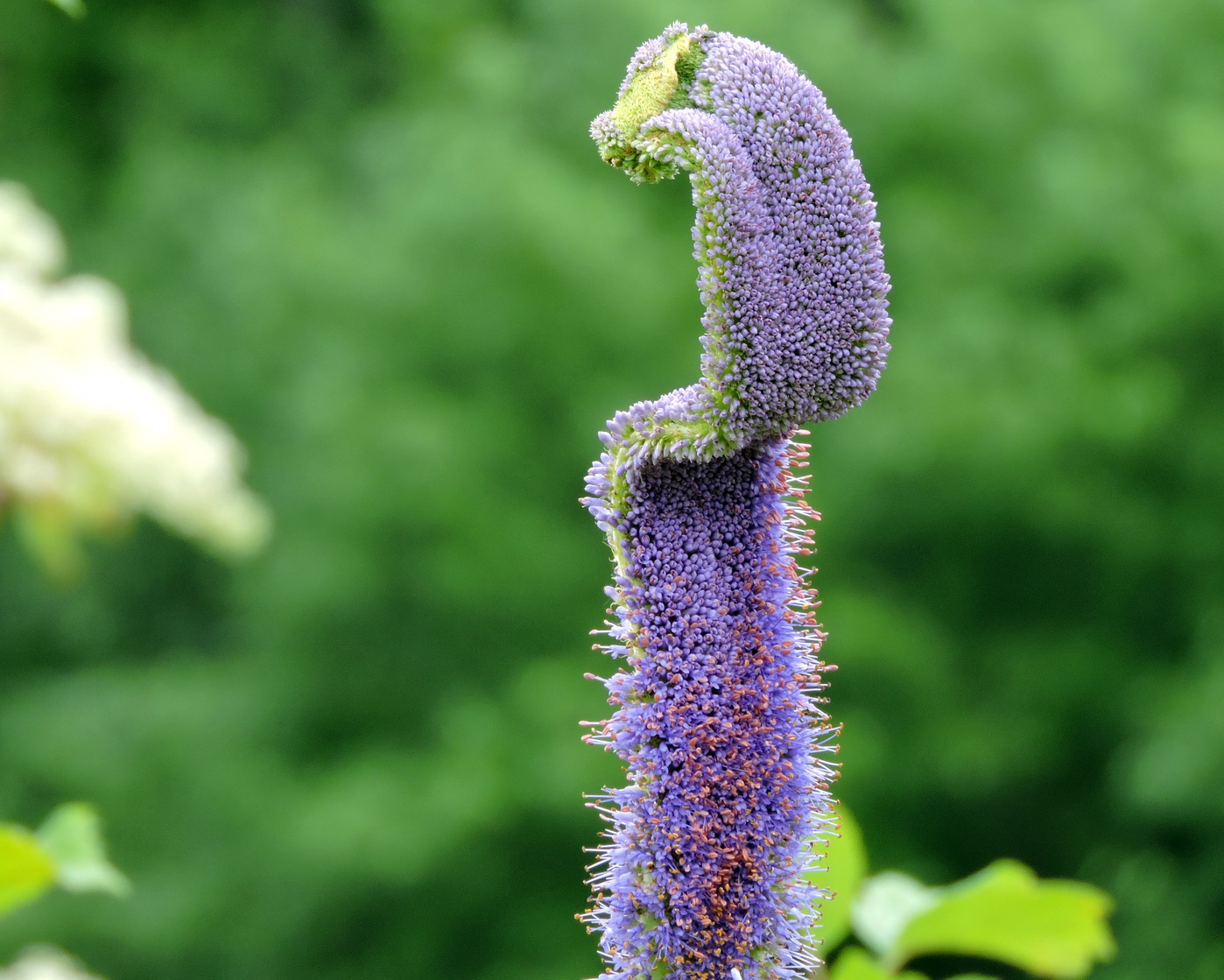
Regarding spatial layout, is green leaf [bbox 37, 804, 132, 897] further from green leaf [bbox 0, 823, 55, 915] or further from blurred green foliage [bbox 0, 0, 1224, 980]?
blurred green foliage [bbox 0, 0, 1224, 980]

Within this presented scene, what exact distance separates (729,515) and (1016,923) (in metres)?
0.83

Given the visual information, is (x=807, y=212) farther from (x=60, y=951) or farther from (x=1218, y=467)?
(x=60, y=951)

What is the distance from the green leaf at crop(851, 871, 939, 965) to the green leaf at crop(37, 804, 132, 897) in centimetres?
97

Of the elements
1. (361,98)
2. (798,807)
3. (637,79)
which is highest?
(361,98)

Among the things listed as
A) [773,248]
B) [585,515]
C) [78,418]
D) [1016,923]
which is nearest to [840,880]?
[1016,923]

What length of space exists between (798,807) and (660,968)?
199 mm

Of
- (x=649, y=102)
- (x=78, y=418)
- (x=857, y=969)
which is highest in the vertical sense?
(x=78, y=418)

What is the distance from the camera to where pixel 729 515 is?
1474 mm

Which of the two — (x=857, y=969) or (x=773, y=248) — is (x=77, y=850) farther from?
(x=773, y=248)

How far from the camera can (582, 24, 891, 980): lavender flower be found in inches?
54.4

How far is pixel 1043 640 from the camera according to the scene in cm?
786

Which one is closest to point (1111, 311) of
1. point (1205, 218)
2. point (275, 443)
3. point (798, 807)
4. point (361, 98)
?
point (1205, 218)

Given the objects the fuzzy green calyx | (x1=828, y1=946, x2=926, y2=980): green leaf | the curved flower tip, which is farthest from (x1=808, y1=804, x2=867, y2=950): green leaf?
the fuzzy green calyx

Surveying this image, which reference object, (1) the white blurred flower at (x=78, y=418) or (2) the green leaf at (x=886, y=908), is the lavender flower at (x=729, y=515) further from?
(1) the white blurred flower at (x=78, y=418)
